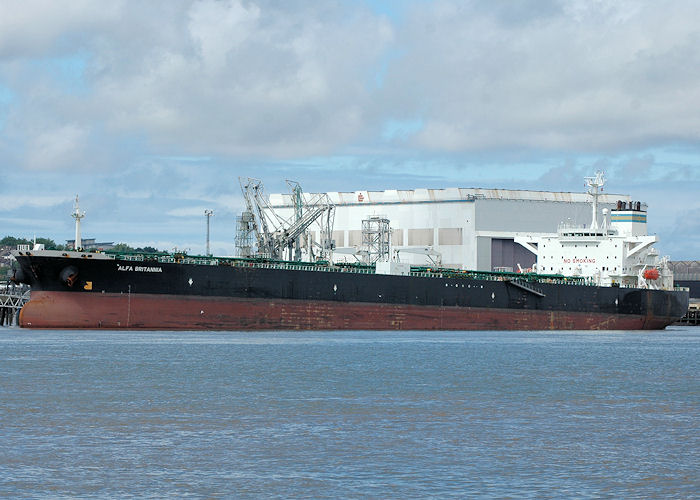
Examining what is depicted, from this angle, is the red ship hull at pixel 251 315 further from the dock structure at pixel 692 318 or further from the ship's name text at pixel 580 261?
the dock structure at pixel 692 318

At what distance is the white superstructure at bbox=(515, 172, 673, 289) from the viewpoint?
7400 cm

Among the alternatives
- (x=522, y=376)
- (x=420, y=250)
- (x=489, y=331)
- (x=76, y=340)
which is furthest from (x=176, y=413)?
(x=420, y=250)

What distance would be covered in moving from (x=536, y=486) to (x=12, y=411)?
13.5 meters

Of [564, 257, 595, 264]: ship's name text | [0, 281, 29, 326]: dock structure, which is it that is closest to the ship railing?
[564, 257, 595, 264]: ship's name text

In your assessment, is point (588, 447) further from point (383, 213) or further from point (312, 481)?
point (383, 213)

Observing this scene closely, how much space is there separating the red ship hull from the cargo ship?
61mm

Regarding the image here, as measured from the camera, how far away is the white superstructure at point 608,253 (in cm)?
7400

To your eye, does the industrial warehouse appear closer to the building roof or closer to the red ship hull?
the building roof

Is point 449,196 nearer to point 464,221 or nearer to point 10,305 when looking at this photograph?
point 464,221

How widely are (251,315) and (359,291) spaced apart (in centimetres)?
707

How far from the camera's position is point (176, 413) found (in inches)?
978

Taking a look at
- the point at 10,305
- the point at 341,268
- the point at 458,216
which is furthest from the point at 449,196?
the point at 10,305

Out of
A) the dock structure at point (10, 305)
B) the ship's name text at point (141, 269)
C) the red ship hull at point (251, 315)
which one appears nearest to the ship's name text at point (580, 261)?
the red ship hull at point (251, 315)

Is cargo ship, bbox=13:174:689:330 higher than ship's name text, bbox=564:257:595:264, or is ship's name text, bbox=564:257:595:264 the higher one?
ship's name text, bbox=564:257:595:264
